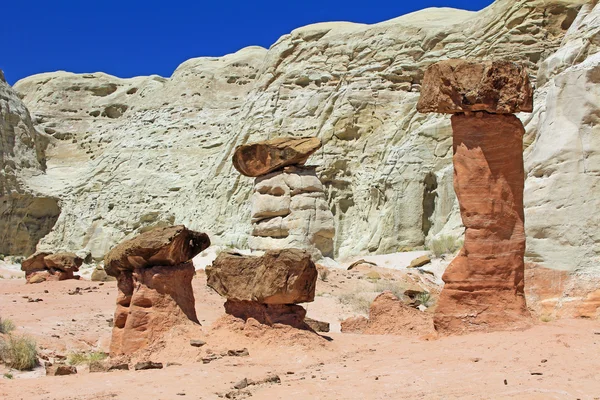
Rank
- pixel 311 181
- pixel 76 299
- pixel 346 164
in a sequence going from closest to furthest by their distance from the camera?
1. pixel 76 299
2. pixel 311 181
3. pixel 346 164

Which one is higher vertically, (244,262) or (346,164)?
(346,164)

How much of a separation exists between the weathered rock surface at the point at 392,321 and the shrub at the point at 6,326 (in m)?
5.08

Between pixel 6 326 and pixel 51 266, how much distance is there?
8387 mm

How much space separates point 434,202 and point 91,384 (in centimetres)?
1944

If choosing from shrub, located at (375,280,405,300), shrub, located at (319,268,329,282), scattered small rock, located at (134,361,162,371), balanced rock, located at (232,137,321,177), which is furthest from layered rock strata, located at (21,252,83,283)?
scattered small rock, located at (134,361,162,371)

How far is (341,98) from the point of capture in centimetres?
3042

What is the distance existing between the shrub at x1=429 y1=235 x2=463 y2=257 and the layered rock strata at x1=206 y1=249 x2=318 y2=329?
40.8 feet

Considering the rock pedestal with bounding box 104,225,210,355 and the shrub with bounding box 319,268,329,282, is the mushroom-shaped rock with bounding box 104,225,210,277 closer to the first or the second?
the rock pedestal with bounding box 104,225,210,355

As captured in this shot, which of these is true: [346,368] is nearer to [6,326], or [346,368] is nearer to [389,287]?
[6,326]

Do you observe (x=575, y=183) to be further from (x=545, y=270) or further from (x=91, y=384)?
(x=91, y=384)

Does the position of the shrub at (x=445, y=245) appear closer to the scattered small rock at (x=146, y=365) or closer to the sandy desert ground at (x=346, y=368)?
the sandy desert ground at (x=346, y=368)

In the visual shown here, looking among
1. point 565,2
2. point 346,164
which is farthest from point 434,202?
point 565,2

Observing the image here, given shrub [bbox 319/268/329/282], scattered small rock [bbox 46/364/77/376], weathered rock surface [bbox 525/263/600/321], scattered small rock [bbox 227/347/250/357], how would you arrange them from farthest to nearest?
shrub [bbox 319/268/329/282] < weathered rock surface [bbox 525/263/600/321] < scattered small rock [bbox 227/347/250/357] < scattered small rock [bbox 46/364/77/376]

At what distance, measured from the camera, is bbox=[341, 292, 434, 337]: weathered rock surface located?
11351mm
